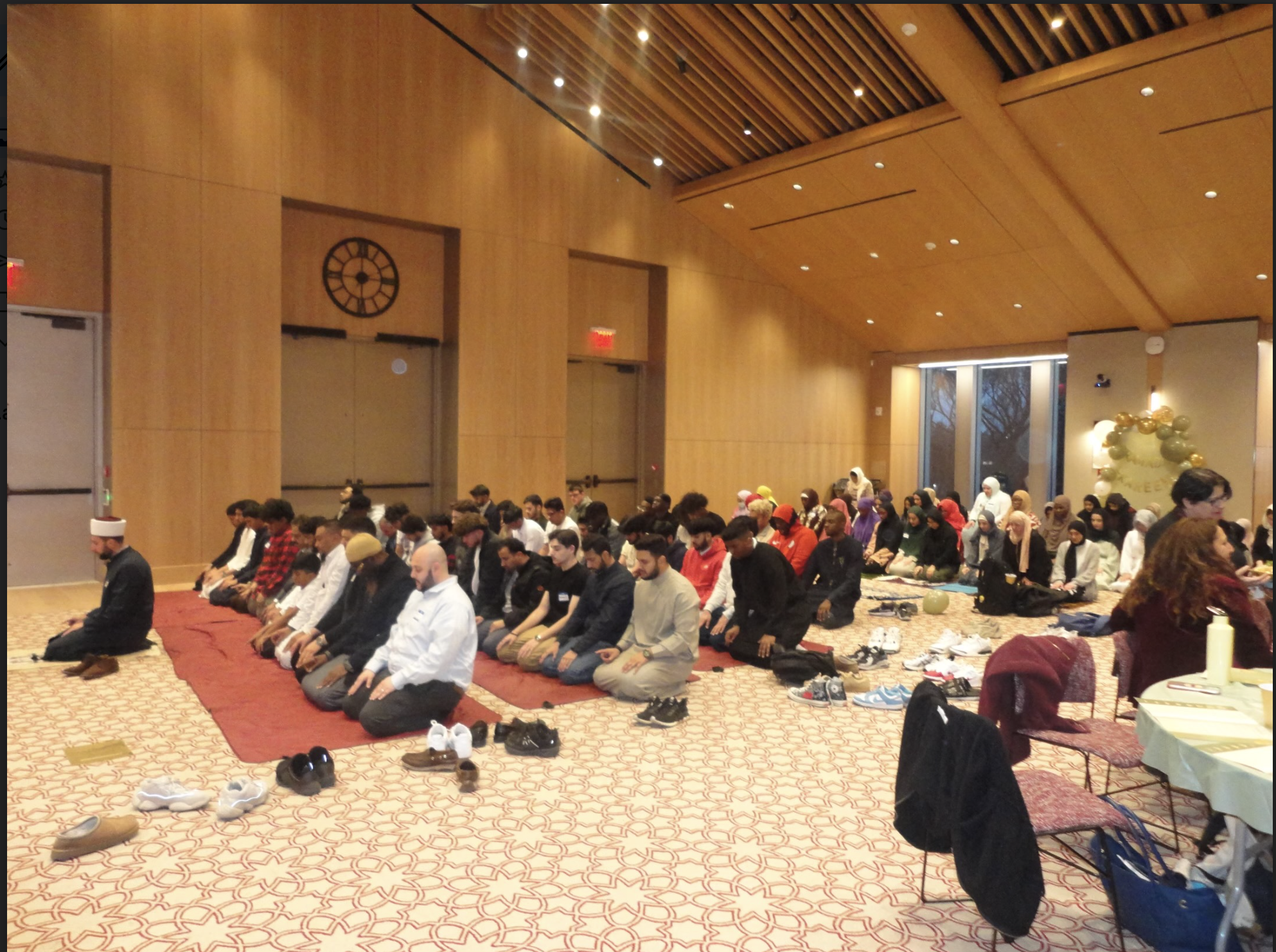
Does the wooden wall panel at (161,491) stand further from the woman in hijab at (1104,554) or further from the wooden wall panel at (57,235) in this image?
the woman in hijab at (1104,554)

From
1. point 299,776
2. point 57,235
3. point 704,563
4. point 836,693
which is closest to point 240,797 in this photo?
point 299,776

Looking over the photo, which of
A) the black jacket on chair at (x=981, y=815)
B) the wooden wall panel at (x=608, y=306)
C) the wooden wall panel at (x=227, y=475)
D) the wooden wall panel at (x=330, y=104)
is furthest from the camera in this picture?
the wooden wall panel at (x=608, y=306)

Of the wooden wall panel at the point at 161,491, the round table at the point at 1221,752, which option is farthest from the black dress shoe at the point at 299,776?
the wooden wall panel at the point at 161,491

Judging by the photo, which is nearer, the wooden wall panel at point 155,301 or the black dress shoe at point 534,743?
the black dress shoe at point 534,743

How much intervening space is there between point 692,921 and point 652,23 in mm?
10249

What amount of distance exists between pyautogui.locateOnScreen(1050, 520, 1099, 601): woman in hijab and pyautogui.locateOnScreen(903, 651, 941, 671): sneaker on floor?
2.95 metres

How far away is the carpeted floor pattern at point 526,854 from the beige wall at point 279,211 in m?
5.21

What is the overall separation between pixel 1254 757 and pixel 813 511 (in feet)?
32.4

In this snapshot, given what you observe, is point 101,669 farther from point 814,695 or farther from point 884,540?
point 884,540

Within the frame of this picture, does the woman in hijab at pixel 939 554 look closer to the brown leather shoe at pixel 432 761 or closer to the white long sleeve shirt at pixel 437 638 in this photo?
the white long sleeve shirt at pixel 437 638

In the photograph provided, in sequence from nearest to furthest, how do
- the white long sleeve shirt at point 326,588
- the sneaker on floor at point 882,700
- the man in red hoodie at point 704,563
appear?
the sneaker on floor at point 882,700 → the white long sleeve shirt at point 326,588 → the man in red hoodie at point 704,563

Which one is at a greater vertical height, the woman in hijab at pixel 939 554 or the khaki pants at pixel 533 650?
the woman in hijab at pixel 939 554

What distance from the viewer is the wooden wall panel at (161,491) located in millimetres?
9367

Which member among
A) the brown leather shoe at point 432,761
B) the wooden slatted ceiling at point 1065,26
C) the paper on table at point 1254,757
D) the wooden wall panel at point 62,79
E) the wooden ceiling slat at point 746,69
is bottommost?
the brown leather shoe at point 432,761
